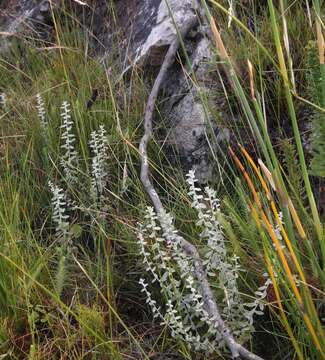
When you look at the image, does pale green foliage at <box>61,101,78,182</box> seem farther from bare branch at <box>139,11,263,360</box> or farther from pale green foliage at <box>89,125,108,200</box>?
bare branch at <box>139,11,263,360</box>

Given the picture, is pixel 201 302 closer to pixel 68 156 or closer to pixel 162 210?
pixel 162 210

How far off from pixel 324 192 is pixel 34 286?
989mm

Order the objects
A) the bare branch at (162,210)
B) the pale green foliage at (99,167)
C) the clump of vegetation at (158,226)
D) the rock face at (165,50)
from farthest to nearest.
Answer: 1. the rock face at (165,50)
2. the pale green foliage at (99,167)
3. the bare branch at (162,210)
4. the clump of vegetation at (158,226)

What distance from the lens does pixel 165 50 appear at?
2807 mm

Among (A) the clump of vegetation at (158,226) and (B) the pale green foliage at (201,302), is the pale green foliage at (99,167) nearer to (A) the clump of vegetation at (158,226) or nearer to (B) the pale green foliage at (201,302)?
(A) the clump of vegetation at (158,226)

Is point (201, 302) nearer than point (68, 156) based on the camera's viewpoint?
Yes

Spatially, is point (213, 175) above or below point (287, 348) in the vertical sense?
above

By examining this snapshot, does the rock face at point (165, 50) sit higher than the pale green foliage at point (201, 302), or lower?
higher

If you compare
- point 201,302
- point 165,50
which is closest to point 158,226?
point 201,302

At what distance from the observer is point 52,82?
299 cm

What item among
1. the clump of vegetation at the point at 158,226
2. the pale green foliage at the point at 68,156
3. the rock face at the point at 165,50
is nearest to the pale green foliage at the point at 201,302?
the clump of vegetation at the point at 158,226

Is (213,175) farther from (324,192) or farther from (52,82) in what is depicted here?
(52,82)

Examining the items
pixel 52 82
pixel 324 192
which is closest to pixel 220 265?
pixel 324 192

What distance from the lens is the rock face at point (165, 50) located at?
8.00 feet
